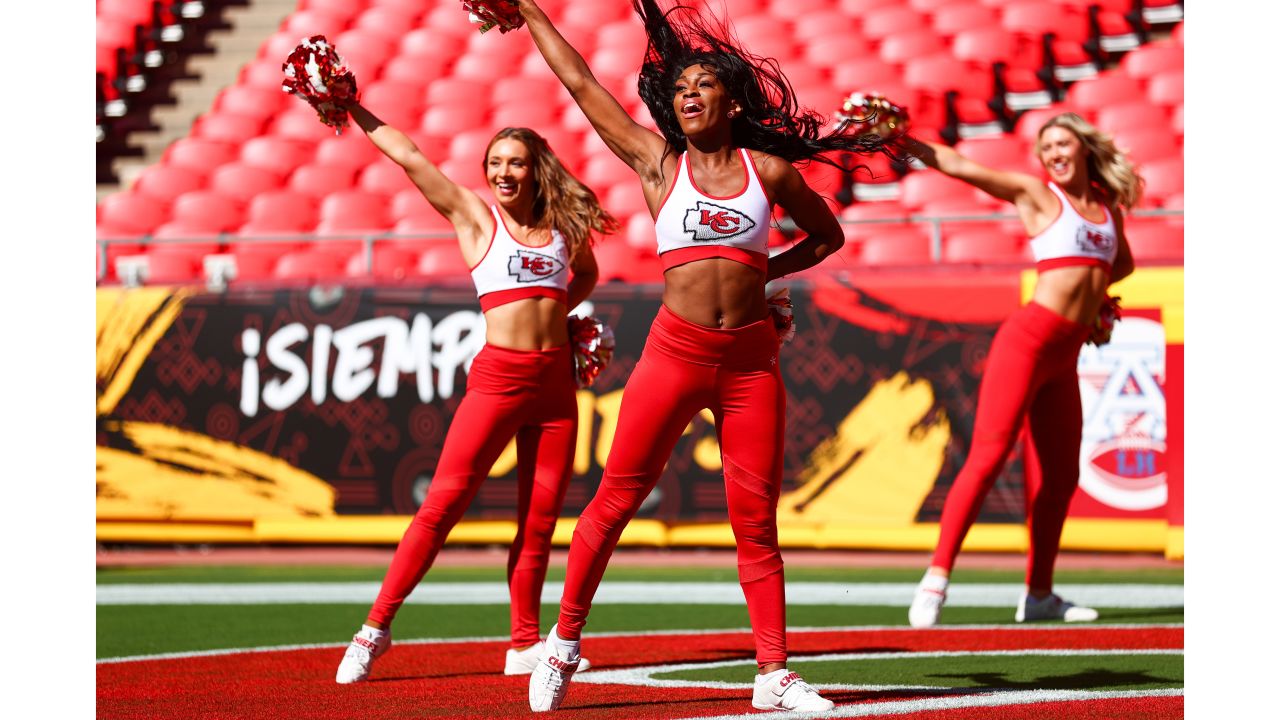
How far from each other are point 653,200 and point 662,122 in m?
0.29

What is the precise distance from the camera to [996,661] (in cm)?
513

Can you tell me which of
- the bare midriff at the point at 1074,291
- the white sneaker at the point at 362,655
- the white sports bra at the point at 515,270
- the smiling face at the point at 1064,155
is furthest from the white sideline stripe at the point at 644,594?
the white sports bra at the point at 515,270

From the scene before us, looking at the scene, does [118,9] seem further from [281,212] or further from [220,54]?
[281,212]

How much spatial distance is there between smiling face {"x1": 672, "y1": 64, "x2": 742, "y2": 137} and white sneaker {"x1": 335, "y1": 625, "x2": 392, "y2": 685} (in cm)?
201

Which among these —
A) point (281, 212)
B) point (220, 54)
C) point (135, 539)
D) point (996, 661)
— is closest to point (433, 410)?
point (135, 539)

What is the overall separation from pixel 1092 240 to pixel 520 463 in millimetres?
2622

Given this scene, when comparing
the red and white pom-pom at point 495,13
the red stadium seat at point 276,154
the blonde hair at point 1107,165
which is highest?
the red stadium seat at point 276,154

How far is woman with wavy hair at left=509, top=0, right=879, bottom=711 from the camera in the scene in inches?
161

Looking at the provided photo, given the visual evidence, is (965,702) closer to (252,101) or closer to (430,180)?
(430,180)

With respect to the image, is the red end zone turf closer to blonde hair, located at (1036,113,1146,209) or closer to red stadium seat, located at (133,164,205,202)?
blonde hair, located at (1036,113,1146,209)

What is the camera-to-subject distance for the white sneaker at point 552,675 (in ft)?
13.7

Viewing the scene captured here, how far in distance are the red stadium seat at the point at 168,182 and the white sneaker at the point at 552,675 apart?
1036 cm

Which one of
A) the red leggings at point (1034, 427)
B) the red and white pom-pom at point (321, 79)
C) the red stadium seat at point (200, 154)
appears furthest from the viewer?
the red stadium seat at point (200, 154)

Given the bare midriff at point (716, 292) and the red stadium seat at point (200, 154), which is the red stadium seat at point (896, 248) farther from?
the bare midriff at point (716, 292)
